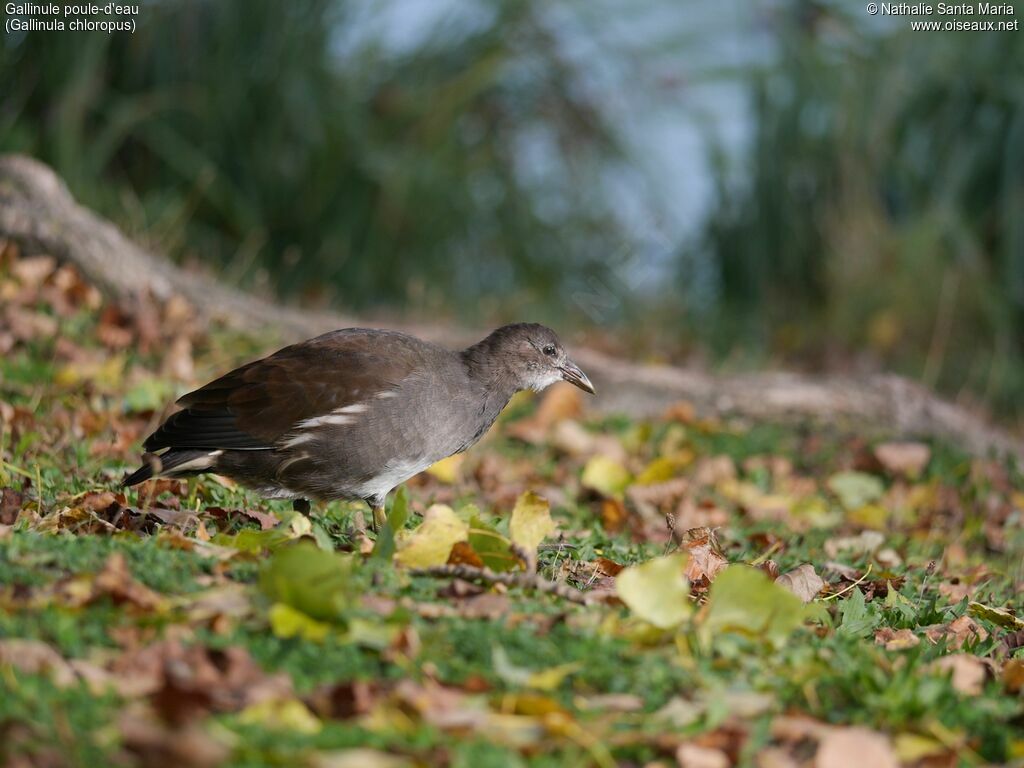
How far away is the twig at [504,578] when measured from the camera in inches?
131

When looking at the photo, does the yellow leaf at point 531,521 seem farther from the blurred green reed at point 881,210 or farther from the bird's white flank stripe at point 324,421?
the blurred green reed at point 881,210

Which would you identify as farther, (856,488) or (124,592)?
(856,488)

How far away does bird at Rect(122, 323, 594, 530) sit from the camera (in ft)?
14.2

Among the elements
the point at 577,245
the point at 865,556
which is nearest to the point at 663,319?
the point at 577,245

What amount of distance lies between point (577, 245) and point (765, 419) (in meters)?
5.98

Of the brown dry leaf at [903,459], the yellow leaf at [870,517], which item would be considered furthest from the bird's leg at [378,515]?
the brown dry leaf at [903,459]

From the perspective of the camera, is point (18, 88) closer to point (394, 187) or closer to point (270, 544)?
point (394, 187)

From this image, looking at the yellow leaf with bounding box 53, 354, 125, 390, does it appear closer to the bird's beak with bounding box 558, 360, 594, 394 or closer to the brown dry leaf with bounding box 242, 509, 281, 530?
the brown dry leaf with bounding box 242, 509, 281, 530

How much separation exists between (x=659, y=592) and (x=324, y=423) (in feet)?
5.67

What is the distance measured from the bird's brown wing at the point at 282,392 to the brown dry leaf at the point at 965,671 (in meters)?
2.13

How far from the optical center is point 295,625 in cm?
280

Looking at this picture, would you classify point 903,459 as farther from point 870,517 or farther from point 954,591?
point 954,591

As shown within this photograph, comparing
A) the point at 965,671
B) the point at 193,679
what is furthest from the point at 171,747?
the point at 965,671

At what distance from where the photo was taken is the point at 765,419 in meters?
7.67
